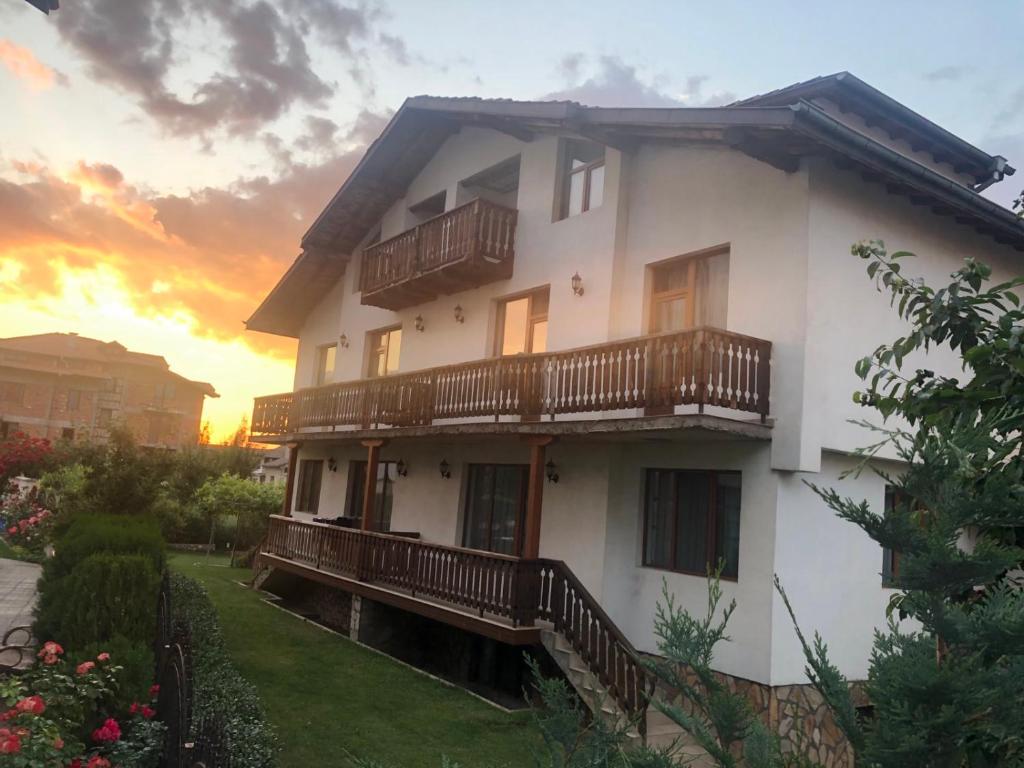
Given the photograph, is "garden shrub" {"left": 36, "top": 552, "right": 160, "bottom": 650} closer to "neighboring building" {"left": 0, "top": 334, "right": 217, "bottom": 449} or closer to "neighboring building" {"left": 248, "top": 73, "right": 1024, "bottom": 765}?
"neighboring building" {"left": 248, "top": 73, "right": 1024, "bottom": 765}

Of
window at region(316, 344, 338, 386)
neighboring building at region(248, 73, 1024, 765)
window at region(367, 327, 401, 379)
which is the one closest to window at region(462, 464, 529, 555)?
neighboring building at region(248, 73, 1024, 765)

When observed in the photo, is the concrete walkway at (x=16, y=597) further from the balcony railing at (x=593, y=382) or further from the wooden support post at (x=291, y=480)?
the balcony railing at (x=593, y=382)

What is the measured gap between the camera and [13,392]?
181 ft

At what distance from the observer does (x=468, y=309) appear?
1656cm

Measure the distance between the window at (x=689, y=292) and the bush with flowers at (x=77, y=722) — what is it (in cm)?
839

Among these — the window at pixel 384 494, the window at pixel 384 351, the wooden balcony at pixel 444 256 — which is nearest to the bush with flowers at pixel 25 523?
the window at pixel 384 494

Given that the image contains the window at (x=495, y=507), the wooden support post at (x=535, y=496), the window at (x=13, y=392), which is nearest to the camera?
the wooden support post at (x=535, y=496)

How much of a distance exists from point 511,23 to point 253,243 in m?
11.7

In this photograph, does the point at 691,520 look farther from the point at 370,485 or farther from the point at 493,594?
the point at 370,485

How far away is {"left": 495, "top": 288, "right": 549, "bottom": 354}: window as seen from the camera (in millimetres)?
14977

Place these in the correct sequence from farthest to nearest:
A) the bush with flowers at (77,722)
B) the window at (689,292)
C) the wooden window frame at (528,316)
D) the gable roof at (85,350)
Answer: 1. the gable roof at (85,350)
2. the wooden window frame at (528,316)
3. the window at (689,292)
4. the bush with flowers at (77,722)

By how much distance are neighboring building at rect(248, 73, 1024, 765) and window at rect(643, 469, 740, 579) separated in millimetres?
33

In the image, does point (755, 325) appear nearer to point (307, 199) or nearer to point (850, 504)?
point (850, 504)

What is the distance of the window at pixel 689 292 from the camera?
11.8 m
